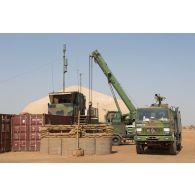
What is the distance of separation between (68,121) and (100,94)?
128521 mm

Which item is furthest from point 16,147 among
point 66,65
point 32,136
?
point 66,65

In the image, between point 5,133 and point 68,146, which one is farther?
point 5,133

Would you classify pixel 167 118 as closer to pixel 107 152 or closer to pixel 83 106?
pixel 107 152

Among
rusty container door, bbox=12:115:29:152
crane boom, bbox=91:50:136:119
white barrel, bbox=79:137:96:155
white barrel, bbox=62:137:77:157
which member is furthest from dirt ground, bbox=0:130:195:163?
crane boom, bbox=91:50:136:119

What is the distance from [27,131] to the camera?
2084 cm

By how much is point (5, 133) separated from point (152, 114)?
874cm

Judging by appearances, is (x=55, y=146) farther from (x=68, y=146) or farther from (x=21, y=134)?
(x=21, y=134)

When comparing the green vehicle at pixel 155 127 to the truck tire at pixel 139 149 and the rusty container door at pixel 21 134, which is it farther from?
the rusty container door at pixel 21 134

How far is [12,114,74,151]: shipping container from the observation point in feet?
68.0

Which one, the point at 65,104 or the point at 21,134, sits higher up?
the point at 65,104

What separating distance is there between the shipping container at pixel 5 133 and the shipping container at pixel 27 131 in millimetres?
259

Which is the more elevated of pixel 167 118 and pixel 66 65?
pixel 66 65

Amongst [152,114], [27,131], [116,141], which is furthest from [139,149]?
[116,141]

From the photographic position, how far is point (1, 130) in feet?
65.3
